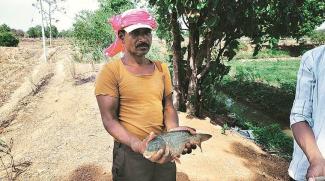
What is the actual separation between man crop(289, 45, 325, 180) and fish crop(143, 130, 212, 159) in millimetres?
656

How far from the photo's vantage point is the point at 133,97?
269cm

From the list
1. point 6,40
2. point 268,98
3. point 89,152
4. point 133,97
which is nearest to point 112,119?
point 133,97

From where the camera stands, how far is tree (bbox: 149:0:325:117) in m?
8.15

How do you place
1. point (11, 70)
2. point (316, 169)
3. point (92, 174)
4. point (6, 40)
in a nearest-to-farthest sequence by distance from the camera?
point (316, 169)
point (92, 174)
point (11, 70)
point (6, 40)

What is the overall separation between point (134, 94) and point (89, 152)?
4711mm

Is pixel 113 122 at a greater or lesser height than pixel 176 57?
lesser

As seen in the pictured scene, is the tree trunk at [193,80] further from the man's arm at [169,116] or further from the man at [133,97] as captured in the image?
the man at [133,97]

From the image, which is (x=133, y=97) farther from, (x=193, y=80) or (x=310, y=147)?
(x=193, y=80)

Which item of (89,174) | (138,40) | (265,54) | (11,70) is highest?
(138,40)

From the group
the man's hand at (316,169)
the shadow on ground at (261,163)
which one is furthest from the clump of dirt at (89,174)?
the man's hand at (316,169)

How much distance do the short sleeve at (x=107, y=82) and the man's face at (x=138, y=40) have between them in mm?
196

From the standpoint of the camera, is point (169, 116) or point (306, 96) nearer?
point (306, 96)

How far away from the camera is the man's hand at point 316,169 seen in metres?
1.70

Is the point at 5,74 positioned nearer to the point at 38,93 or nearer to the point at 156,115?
the point at 38,93
